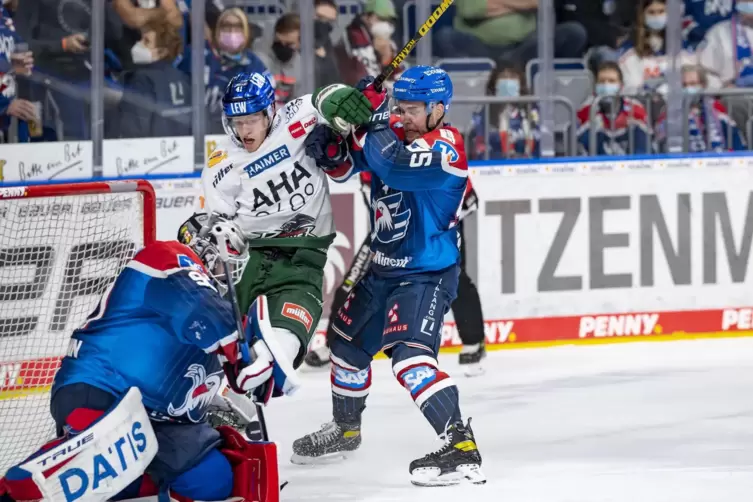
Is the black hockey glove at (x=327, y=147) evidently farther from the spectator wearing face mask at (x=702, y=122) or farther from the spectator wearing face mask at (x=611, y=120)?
the spectator wearing face mask at (x=702, y=122)

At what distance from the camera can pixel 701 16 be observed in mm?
6543

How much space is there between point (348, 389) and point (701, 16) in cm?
322

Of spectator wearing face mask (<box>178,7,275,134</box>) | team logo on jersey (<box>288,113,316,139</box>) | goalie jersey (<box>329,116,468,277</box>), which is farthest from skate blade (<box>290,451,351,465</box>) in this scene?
spectator wearing face mask (<box>178,7,275,134</box>)

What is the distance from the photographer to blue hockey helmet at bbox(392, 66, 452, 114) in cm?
405

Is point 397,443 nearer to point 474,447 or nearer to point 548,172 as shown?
point 474,447

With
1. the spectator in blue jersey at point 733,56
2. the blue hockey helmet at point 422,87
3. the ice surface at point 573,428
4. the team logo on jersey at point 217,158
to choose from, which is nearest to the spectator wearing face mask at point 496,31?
the spectator in blue jersey at point 733,56

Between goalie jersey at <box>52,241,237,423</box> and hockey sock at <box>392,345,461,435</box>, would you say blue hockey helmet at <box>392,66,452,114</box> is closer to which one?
hockey sock at <box>392,345,461,435</box>

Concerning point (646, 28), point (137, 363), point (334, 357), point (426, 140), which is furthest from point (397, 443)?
point (646, 28)

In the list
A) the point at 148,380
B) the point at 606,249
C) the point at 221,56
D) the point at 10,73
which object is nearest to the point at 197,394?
the point at 148,380

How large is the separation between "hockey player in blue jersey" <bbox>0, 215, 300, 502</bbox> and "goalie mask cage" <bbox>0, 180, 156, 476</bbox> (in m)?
0.81

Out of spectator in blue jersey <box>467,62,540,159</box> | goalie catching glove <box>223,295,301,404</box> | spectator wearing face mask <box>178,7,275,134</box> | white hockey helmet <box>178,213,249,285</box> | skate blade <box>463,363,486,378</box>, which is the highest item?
spectator wearing face mask <box>178,7,275,134</box>

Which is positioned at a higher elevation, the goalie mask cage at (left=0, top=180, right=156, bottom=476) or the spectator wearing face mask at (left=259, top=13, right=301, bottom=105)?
the spectator wearing face mask at (left=259, top=13, right=301, bottom=105)

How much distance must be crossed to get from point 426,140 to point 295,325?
68 cm

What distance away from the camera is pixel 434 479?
156 inches
